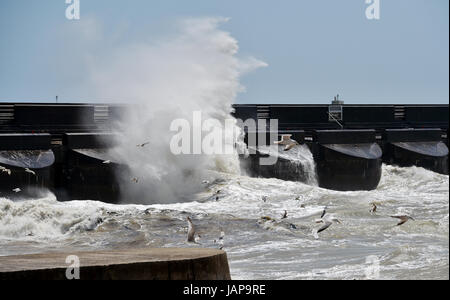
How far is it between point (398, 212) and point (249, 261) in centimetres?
595

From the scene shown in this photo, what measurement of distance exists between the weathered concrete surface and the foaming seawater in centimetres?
310

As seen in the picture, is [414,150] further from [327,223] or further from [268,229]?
[268,229]

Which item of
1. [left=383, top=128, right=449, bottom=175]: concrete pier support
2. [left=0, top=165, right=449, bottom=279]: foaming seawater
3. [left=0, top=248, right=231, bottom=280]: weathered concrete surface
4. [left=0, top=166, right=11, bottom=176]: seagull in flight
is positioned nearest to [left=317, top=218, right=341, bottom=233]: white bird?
[left=0, top=165, right=449, bottom=279]: foaming seawater

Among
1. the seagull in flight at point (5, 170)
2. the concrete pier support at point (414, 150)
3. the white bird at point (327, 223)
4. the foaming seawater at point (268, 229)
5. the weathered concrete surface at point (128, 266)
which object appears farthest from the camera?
the concrete pier support at point (414, 150)

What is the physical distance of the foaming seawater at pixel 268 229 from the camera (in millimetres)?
9148

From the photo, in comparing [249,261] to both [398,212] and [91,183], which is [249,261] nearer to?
[398,212]

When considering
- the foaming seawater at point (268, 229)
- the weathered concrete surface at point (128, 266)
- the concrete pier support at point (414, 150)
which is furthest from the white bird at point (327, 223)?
the concrete pier support at point (414, 150)

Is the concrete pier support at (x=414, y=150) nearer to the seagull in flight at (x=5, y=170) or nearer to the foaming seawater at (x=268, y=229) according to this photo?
the foaming seawater at (x=268, y=229)

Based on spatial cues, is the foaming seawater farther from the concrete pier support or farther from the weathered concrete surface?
the concrete pier support

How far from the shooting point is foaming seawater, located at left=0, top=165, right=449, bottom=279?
30.0 ft

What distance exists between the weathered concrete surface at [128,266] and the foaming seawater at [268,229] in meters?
3.10

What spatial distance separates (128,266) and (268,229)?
724 cm

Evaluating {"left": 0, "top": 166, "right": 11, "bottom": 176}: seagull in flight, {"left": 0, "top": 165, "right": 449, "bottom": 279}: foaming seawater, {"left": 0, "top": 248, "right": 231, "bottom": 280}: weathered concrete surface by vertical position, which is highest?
{"left": 0, "top": 166, "right": 11, "bottom": 176}: seagull in flight

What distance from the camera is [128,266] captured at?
15.7 ft
